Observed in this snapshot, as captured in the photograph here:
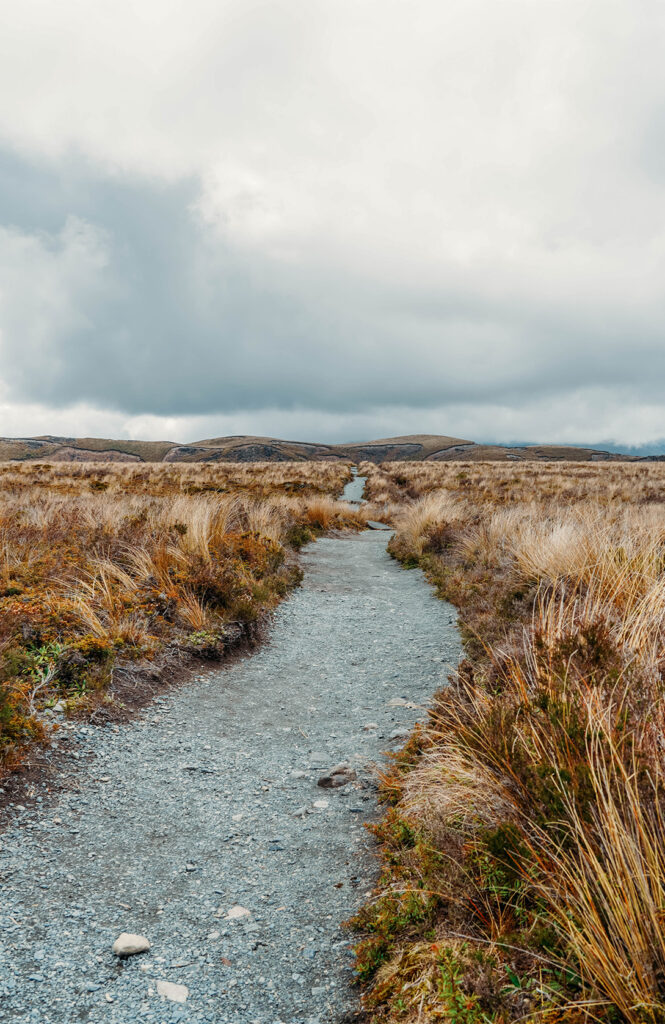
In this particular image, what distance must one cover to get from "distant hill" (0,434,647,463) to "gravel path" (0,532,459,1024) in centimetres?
10604

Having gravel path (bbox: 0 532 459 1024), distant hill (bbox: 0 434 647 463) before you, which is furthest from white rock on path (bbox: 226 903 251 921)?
distant hill (bbox: 0 434 647 463)

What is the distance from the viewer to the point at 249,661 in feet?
21.9

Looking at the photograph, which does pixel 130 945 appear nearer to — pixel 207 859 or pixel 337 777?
pixel 207 859

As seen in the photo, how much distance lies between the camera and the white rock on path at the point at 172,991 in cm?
234

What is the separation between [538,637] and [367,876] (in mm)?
1935

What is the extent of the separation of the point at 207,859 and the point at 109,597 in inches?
143

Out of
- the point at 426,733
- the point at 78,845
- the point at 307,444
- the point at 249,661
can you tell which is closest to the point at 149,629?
the point at 249,661

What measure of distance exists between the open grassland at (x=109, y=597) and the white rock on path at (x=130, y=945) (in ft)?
5.20

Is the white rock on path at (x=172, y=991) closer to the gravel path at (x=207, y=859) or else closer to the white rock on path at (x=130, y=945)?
the gravel path at (x=207, y=859)

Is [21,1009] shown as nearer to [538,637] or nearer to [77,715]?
[77,715]

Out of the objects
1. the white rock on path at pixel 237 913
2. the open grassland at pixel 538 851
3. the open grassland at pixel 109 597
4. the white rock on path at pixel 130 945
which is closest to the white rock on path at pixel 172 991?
the white rock on path at pixel 130 945

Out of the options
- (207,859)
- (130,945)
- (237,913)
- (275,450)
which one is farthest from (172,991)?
(275,450)

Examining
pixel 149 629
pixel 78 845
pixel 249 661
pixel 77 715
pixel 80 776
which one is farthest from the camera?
pixel 249 661

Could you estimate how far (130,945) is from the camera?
101 inches
